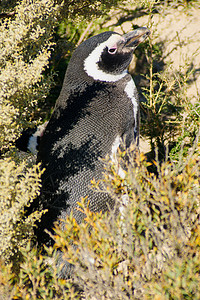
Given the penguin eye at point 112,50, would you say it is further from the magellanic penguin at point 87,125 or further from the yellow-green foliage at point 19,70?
the yellow-green foliage at point 19,70

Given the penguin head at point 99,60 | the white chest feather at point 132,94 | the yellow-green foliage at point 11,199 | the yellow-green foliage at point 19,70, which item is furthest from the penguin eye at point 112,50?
the yellow-green foliage at point 11,199

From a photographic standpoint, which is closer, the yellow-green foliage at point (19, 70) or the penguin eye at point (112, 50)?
the yellow-green foliage at point (19, 70)

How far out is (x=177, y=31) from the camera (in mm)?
2668

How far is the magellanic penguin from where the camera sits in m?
1.41

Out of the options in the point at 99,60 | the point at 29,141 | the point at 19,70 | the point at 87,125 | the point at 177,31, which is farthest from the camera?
the point at 177,31

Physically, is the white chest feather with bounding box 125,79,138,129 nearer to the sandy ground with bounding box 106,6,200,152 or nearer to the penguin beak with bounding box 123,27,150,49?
the penguin beak with bounding box 123,27,150,49

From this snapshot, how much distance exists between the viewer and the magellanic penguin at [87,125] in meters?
1.41

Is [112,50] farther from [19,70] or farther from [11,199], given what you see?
[11,199]

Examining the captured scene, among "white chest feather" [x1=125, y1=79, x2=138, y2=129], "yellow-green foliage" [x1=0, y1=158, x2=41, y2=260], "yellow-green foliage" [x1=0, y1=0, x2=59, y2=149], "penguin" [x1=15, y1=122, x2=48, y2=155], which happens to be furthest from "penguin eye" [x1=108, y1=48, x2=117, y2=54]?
"yellow-green foliage" [x1=0, y1=158, x2=41, y2=260]

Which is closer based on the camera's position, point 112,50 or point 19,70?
point 19,70

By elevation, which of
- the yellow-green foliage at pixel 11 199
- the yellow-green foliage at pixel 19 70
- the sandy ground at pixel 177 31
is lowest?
the sandy ground at pixel 177 31

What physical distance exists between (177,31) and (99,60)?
133 centimetres

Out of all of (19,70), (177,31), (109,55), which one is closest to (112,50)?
(109,55)

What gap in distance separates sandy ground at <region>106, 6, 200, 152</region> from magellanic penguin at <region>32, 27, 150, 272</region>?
30.0 inches
